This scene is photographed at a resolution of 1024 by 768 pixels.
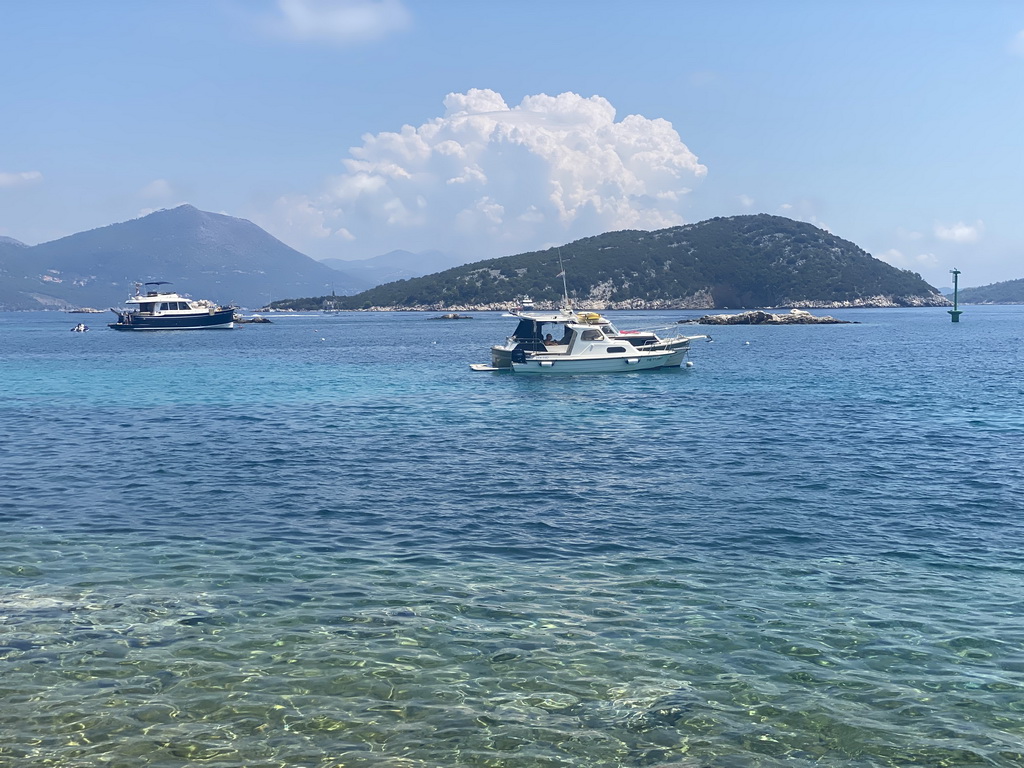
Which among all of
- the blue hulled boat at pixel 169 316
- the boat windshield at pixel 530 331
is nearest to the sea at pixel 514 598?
the boat windshield at pixel 530 331

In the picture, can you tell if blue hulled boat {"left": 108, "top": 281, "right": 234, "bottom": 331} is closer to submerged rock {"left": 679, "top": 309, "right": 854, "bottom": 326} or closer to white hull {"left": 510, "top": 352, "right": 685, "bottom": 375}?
submerged rock {"left": 679, "top": 309, "right": 854, "bottom": 326}

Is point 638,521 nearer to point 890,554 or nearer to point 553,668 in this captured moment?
point 890,554

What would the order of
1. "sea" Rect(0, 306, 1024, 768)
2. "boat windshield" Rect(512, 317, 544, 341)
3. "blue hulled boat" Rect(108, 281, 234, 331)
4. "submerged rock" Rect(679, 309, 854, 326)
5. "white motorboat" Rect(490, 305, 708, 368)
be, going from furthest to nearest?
"submerged rock" Rect(679, 309, 854, 326)
"blue hulled boat" Rect(108, 281, 234, 331)
"boat windshield" Rect(512, 317, 544, 341)
"white motorboat" Rect(490, 305, 708, 368)
"sea" Rect(0, 306, 1024, 768)

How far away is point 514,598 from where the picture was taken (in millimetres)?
15562

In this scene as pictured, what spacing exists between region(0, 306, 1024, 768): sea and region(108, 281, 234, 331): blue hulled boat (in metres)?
145

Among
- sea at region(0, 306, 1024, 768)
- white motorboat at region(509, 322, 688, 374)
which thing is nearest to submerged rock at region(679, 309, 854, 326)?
white motorboat at region(509, 322, 688, 374)

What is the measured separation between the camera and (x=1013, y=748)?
10.3 m

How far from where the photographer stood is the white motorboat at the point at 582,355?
64.6 m

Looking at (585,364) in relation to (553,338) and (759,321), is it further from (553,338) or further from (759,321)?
(759,321)

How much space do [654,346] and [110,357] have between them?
213 ft

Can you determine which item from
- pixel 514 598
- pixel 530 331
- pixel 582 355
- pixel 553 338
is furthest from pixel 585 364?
pixel 514 598

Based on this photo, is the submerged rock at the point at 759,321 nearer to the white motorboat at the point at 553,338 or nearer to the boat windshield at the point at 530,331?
the white motorboat at the point at 553,338

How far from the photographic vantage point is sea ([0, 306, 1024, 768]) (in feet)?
35.1

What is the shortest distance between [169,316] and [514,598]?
173625 mm
